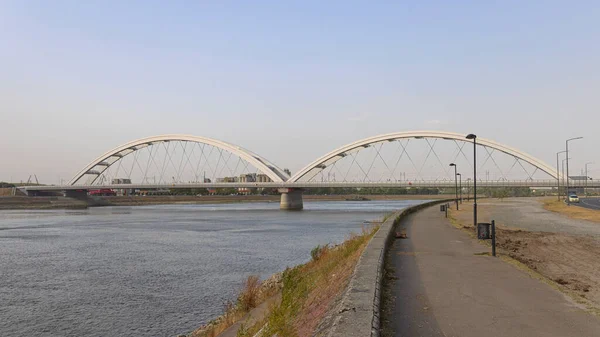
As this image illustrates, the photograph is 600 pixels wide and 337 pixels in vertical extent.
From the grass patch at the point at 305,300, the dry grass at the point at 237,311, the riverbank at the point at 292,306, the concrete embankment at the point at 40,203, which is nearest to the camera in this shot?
the grass patch at the point at 305,300

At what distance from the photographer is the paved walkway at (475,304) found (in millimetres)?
6316

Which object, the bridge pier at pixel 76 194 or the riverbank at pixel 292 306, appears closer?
the riverbank at pixel 292 306

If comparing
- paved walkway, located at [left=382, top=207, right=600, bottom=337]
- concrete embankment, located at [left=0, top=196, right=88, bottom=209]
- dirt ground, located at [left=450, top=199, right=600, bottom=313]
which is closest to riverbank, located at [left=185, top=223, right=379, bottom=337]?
paved walkway, located at [left=382, top=207, right=600, bottom=337]

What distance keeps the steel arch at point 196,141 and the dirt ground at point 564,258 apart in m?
74.8

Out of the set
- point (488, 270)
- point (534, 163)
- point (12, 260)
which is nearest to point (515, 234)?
point (488, 270)

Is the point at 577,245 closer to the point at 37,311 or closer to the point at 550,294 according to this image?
the point at 550,294

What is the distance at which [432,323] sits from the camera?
6598 millimetres

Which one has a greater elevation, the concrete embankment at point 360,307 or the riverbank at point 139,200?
the concrete embankment at point 360,307

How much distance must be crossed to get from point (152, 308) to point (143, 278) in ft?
17.1

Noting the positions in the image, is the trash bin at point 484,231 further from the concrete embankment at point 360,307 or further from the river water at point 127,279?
the river water at point 127,279

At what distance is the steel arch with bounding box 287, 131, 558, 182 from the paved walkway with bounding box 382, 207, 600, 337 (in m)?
79.6

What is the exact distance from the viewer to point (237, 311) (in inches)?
481

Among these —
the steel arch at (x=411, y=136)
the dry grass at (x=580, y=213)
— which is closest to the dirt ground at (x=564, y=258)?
the dry grass at (x=580, y=213)

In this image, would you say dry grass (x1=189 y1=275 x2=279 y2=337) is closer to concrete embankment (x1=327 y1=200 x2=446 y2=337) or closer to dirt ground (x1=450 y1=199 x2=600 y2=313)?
concrete embankment (x1=327 y1=200 x2=446 y2=337)
